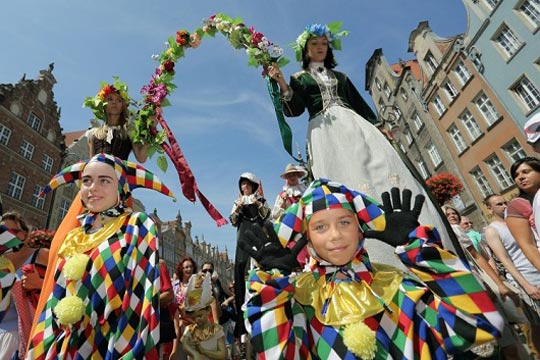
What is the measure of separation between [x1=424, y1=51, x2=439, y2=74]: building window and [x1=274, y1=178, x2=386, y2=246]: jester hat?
24.6 metres

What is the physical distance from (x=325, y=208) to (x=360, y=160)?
1.08 metres

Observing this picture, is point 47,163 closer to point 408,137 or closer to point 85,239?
point 85,239

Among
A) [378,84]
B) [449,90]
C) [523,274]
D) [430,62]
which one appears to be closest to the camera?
[523,274]

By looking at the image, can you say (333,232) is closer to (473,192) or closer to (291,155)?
(291,155)

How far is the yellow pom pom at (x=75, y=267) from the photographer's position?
1.79 m

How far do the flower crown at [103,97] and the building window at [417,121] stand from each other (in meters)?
23.8

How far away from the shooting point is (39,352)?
1.65 metres

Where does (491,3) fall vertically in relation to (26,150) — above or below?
above

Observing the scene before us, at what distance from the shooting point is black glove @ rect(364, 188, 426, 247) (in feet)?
4.64

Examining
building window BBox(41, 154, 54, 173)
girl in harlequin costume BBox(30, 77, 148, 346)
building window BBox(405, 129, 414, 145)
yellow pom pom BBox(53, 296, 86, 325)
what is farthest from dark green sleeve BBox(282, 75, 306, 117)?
building window BBox(41, 154, 54, 173)

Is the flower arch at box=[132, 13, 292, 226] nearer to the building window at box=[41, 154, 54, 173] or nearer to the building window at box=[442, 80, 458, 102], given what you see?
the building window at box=[442, 80, 458, 102]

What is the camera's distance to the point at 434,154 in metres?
22.3

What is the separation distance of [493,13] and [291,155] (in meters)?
19.8

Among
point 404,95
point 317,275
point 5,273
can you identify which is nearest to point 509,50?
point 404,95
